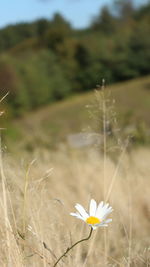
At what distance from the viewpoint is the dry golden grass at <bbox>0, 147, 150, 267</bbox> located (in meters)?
1.33

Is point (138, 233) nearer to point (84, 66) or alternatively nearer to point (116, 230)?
point (116, 230)

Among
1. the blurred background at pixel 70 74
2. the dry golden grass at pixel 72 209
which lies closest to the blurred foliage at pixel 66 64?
the blurred background at pixel 70 74

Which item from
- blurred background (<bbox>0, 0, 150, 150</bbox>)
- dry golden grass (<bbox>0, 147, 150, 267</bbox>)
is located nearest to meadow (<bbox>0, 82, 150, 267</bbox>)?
dry golden grass (<bbox>0, 147, 150, 267</bbox>)

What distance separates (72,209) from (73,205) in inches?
1.8

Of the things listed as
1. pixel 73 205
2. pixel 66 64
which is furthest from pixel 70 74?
pixel 73 205

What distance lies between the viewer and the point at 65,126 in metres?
24.2

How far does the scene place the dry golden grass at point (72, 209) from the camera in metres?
1.33

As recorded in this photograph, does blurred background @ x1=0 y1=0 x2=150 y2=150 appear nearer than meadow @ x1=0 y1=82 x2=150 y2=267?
No

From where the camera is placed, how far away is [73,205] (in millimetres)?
3020

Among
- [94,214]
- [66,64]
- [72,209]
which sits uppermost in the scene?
[66,64]

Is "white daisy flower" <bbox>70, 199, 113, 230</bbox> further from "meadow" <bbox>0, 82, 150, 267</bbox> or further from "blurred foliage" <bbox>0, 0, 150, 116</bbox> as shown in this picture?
"blurred foliage" <bbox>0, 0, 150, 116</bbox>

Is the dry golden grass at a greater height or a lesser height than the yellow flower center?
lesser

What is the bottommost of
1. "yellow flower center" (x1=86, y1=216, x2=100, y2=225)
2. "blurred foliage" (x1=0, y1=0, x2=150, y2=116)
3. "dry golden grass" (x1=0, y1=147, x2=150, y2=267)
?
"dry golden grass" (x1=0, y1=147, x2=150, y2=267)

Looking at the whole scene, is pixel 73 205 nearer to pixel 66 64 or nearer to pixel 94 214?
pixel 94 214
